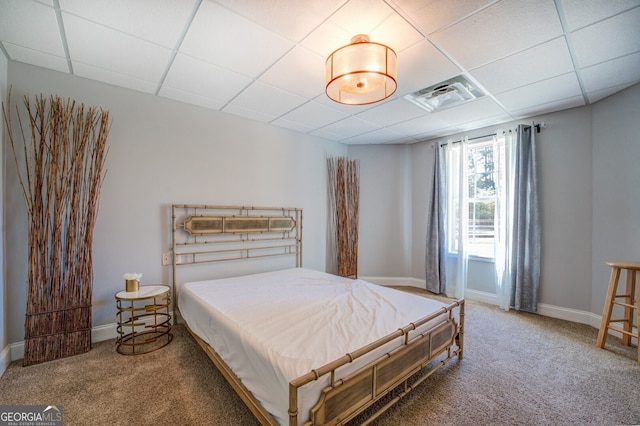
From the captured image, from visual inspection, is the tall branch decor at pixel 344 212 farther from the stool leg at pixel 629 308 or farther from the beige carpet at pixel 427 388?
the stool leg at pixel 629 308

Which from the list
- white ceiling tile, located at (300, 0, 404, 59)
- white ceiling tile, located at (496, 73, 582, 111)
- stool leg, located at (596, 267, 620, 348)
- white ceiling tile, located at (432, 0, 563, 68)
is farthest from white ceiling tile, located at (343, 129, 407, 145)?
stool leg, located at (596, 267, 620, 348)

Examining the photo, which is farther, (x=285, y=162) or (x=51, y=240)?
(x=285, y=162)

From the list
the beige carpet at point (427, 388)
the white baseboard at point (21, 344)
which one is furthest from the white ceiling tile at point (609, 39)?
the white baseboard at point (21, 344)

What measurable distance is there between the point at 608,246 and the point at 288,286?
3441mm

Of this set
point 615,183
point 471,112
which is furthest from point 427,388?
point 471,112

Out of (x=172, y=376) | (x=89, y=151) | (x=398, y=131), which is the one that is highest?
(x=398, y=131)

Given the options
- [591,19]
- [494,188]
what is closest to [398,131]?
[494,188]

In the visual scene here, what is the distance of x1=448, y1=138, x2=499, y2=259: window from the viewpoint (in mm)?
3854

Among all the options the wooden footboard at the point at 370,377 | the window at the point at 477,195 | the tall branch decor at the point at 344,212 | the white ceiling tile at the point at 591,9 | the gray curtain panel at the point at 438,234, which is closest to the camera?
the wooden footboard at the point at 370,377

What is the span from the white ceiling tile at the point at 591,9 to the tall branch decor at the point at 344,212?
→ 297 cm

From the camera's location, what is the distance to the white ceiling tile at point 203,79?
224cm

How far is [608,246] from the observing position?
2.83 m

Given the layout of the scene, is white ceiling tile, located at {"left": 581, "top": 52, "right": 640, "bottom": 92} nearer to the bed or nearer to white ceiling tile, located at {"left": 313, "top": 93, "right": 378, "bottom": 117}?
white ceiling tile, located at {"left": 313, "top": 93, "right": 378, "bottom": 117}

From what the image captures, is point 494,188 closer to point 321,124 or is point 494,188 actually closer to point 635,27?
point 635,27
